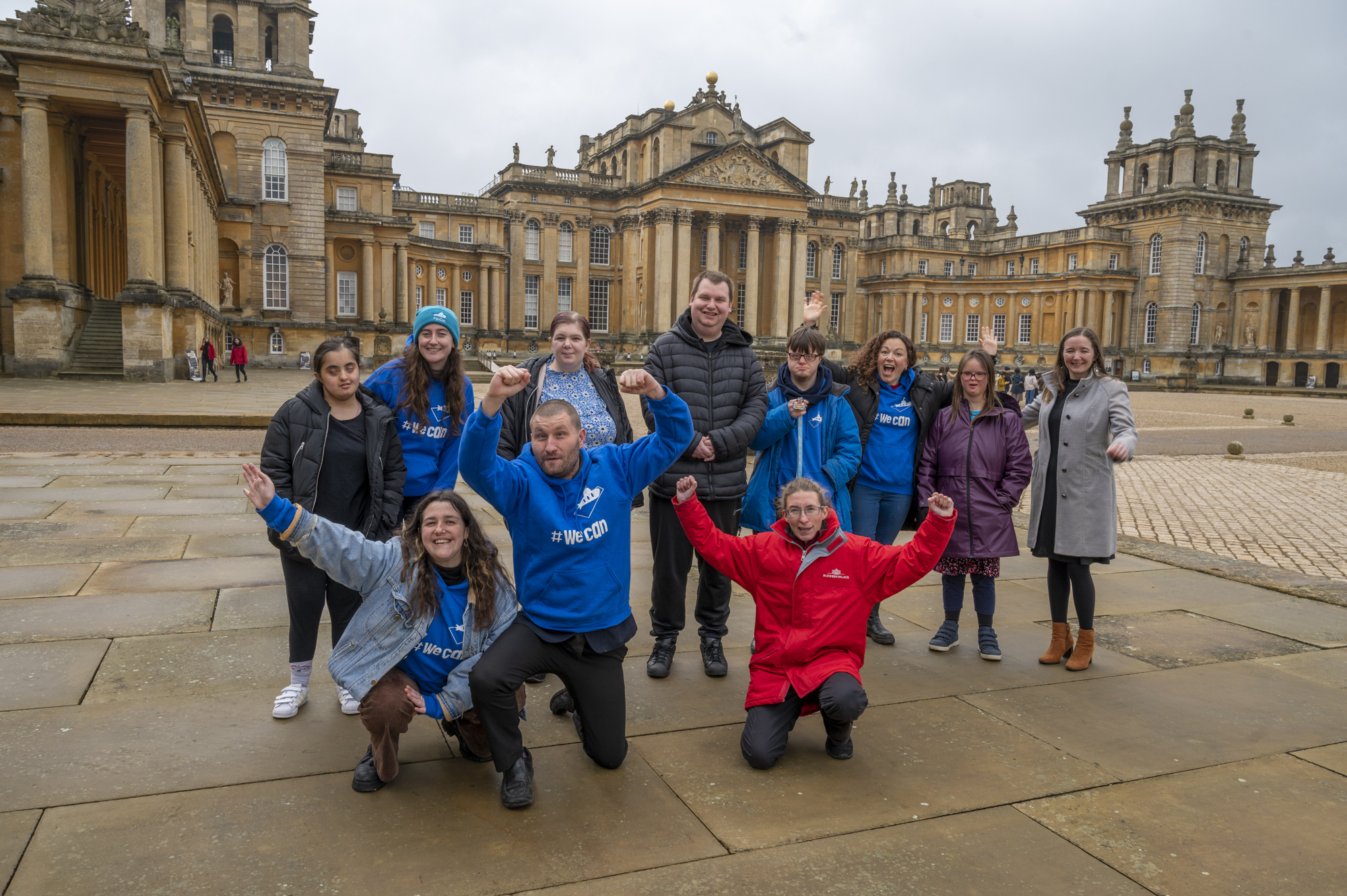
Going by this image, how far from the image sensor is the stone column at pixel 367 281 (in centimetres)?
4866

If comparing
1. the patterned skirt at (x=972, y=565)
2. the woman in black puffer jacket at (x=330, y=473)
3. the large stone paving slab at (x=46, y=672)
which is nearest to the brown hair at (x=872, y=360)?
the patterned skirt at (x=972, y=565)

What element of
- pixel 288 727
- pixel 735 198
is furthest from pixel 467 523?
pixel 735 198

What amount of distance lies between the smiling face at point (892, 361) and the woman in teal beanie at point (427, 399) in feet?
8.29

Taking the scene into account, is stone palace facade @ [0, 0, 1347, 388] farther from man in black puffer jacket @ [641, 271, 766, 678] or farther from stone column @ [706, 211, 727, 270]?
man in black puffer jacket @ [641, 271, 766, 678]

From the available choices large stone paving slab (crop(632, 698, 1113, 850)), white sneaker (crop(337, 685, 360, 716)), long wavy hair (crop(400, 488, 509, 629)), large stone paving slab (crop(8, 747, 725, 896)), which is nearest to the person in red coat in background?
large stone paving slab (crop(632, 698, 1113, 850))

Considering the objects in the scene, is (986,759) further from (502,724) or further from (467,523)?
(467,523)

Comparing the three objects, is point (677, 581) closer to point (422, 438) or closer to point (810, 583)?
point (810, 583)

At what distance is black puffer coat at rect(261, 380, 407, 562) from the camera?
4.12 m

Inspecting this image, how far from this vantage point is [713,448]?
15.8 ft

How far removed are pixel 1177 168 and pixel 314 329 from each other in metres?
66.4

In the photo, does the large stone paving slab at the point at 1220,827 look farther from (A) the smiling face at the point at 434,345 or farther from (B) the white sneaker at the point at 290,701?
(A) the smiling face at the point at 434,345

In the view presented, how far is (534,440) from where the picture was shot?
3705mm

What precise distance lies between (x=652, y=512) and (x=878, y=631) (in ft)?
5.50

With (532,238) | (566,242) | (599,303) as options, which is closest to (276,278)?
(532,238)
